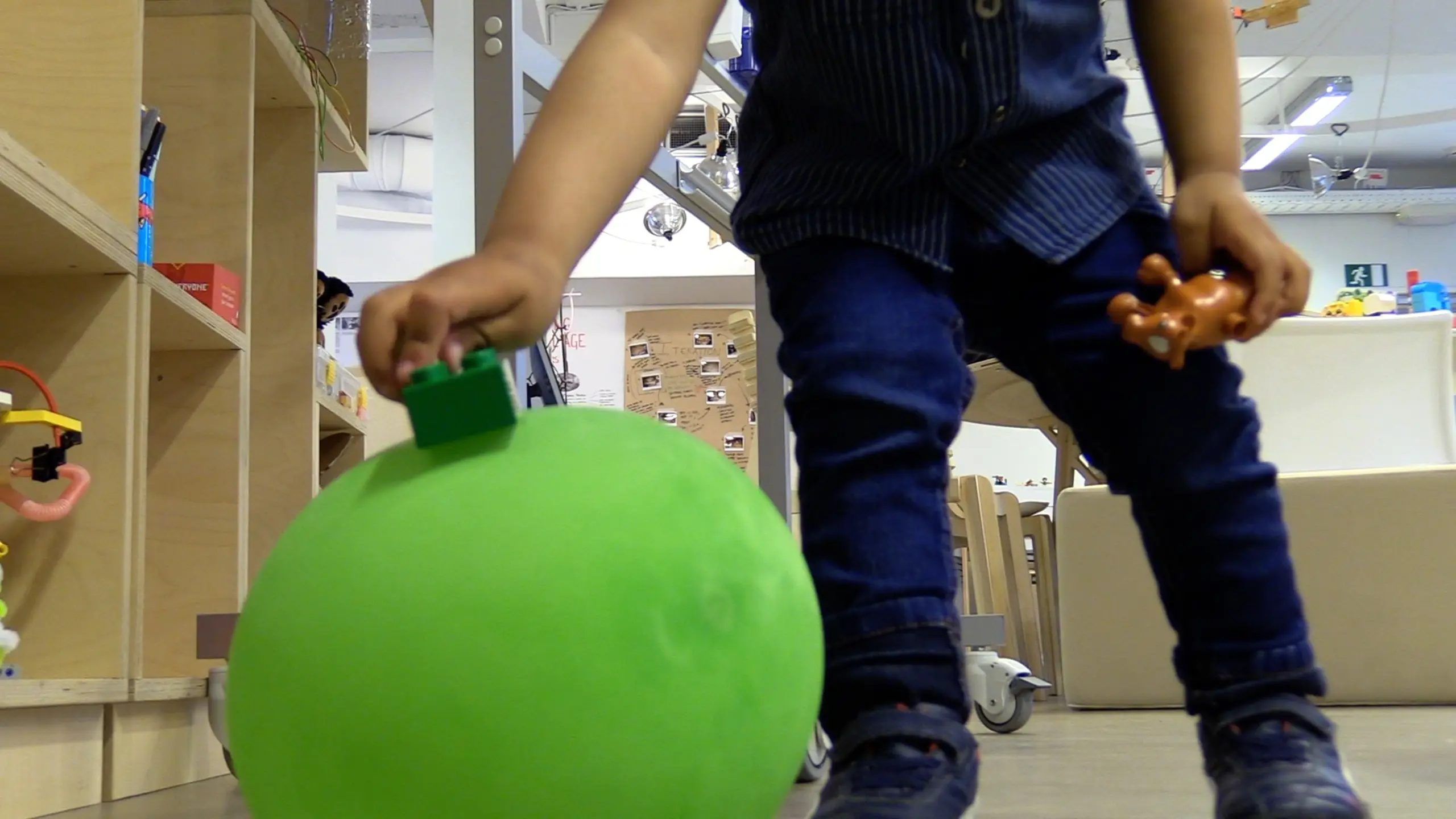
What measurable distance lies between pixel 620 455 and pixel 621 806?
5.6 inches

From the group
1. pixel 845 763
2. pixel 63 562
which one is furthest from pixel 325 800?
pixel 63 562


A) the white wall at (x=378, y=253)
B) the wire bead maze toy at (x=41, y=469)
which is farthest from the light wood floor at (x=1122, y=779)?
the white wall at (x=378, y=253)

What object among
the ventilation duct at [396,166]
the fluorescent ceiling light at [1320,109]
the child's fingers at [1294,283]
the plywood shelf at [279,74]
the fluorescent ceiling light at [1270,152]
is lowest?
the child's fingers at [1294,283]

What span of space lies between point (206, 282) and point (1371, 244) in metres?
8.18

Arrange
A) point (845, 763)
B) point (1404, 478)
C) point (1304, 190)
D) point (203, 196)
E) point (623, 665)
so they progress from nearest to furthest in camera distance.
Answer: point (623, 665) < point (845, 763) < point (203, 196) < point (1404, 478) < point (1304, 190)

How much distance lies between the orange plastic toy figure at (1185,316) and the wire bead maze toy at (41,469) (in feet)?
3.24

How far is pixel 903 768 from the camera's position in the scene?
66 cm

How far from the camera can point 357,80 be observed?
242cm

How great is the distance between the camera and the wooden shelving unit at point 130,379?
1178 millimetres

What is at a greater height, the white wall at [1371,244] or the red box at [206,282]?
the white wall at [1371,244]

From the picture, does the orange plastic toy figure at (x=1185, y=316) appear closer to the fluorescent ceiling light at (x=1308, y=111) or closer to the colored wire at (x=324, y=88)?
the colored wire at (x=324, y=88)

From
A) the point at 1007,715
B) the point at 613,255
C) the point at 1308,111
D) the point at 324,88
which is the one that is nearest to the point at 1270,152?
the point at 1308,111

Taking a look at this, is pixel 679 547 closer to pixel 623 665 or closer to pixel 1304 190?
pixel 623 665

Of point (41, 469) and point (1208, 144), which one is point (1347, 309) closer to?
point (1208, 144)
